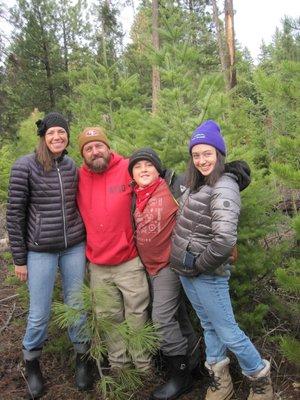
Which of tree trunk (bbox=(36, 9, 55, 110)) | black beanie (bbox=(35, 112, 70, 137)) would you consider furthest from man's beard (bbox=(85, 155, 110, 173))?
tree trunk (bbox=(36, 9, 55, 110))

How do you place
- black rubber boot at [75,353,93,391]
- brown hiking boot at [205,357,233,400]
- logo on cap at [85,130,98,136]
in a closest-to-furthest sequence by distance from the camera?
brown hiking boot at [205,357,233,400] → logo on cap at [85,130,98,136] → black rubber boot at [75,353,93,391]

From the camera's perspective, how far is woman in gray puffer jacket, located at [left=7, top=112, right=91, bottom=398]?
3.88 meters

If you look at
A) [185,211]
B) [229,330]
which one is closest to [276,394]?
A: [229,330]

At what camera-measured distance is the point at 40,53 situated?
2191 centimetres

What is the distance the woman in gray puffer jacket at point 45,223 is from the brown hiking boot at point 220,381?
47.3 inches

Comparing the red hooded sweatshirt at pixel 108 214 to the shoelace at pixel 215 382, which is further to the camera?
the red hooded sweatshirt at pixel 108 214

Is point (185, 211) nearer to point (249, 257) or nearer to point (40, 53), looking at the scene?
point (249, 257)

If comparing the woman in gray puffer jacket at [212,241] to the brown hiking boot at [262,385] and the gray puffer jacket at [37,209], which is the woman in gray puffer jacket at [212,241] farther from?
the gray puffer jacket at [37,209]

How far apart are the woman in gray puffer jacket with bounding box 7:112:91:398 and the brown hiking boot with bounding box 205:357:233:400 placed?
120 centimetres

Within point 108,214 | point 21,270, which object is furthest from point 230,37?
point 21,270

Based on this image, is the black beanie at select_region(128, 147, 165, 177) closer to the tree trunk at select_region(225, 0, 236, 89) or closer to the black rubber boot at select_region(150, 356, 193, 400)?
the black rubber boot at select_region(150, 356, 193, 400)

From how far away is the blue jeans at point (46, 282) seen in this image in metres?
3.95

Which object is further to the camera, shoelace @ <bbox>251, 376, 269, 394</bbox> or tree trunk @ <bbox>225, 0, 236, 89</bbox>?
tree trunk @ <bbox>225, 0, 236, 89</bbox>

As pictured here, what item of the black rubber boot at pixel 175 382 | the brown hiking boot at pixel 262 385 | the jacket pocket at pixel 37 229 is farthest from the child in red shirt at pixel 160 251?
the jacket pocket at pixel 37 229
